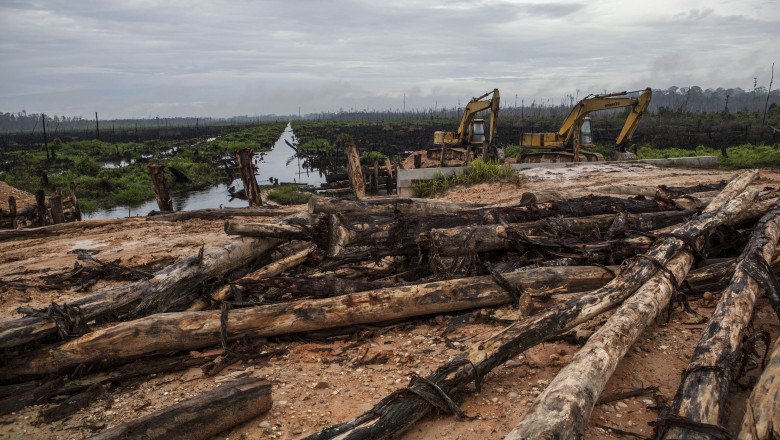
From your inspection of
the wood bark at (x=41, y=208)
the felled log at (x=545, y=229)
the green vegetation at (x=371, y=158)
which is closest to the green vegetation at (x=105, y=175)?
the wood bark at (x=41, y=208)

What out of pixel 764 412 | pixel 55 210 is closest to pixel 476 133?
pixel 55 210

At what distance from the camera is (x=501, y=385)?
3.48 m

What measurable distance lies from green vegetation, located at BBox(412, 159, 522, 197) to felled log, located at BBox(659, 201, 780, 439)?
8.84 meters

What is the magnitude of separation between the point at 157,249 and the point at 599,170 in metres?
11.4

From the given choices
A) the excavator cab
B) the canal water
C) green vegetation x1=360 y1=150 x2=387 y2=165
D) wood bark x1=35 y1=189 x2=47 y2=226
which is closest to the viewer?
wood bark x1=35 y1=189 x2=47 y2=226

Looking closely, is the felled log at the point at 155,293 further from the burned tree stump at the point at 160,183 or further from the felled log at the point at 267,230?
the burned tree stump at the point at 160,183

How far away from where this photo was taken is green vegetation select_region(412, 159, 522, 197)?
527 inches

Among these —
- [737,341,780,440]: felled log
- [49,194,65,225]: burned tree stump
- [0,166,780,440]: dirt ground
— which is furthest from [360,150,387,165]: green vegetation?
[737,341,780,440]: felled log

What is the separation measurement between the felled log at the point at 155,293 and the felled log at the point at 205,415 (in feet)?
5.40

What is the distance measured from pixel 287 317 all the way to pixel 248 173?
8.71m

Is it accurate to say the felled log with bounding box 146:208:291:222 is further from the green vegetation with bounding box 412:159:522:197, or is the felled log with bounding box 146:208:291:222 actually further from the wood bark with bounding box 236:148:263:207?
the green vegetation with bounding box 412:159:522:197

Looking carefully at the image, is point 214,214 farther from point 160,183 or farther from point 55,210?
point 55,210

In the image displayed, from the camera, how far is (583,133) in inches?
722

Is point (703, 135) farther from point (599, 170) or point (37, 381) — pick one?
point (37, 381)
